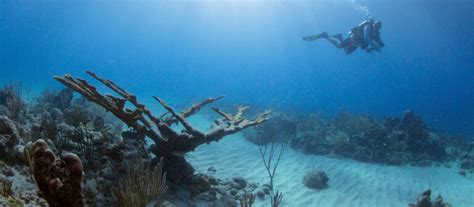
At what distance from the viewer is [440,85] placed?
7800 centimetres

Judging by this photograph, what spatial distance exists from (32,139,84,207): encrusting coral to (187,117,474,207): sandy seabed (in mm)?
5201

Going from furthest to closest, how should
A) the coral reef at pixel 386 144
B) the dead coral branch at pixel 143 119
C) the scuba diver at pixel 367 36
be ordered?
the coral reef at pixel 386 144
the scuba diver at pixel 367 36
the dead coral branch at pixel 143 119

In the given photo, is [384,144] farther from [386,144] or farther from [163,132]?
[163,132]

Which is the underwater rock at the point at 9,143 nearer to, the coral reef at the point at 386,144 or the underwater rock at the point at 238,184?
the underwater rock at the point at 238,184

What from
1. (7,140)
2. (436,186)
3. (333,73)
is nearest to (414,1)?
(436,186)

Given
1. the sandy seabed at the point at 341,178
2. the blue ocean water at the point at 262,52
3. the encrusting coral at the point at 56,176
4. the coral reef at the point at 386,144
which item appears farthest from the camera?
the blue ocean water at the point at 262,52

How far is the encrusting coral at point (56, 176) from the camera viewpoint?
114 inches

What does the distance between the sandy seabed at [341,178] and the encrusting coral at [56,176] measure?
5201 mm

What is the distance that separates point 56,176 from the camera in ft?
9.62

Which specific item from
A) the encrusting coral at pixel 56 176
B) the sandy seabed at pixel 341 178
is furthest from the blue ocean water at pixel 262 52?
the encrusting coral at pixel 56 176

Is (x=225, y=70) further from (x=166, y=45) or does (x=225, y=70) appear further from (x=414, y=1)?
(x=414, y=1)

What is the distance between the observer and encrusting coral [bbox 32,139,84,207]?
9.50 ft

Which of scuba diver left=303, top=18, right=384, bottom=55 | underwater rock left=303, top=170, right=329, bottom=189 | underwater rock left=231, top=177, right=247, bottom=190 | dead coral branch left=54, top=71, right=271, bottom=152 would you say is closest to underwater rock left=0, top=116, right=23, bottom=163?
dead coral branch left=54, top=71, right=271, bottom=152

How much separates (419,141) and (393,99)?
6787 cm
